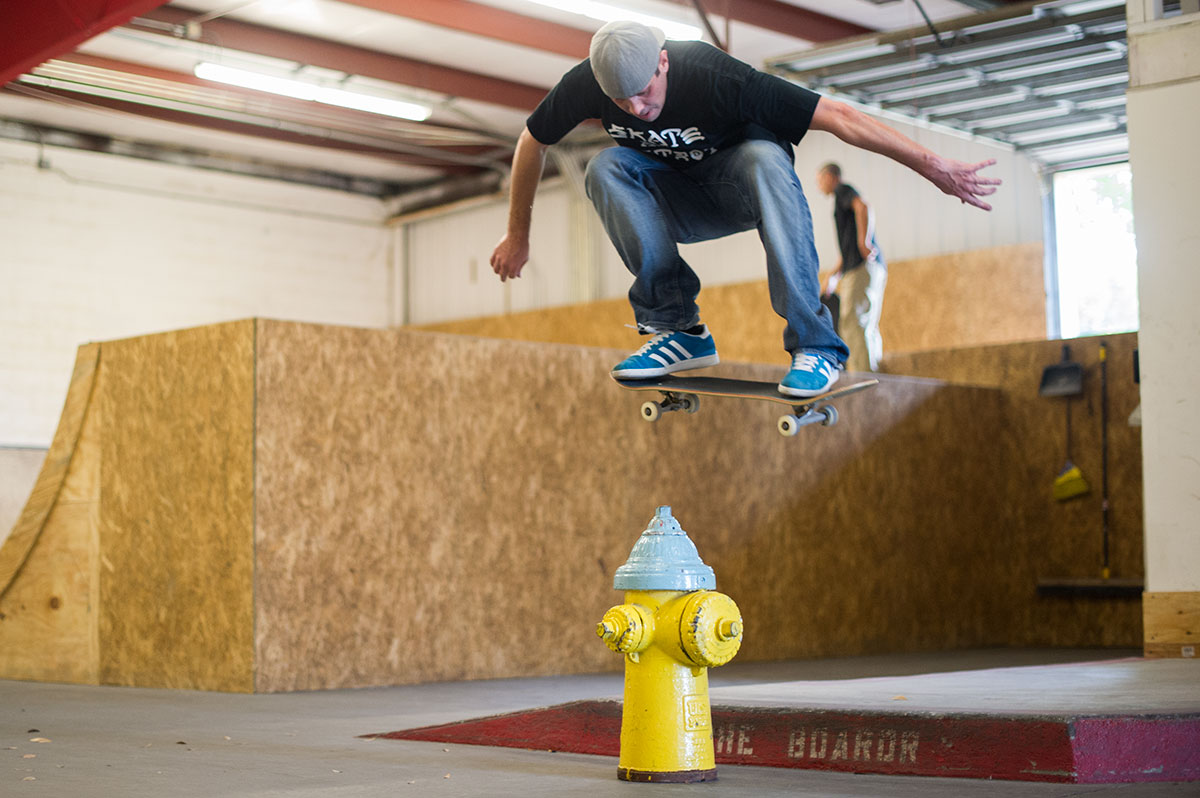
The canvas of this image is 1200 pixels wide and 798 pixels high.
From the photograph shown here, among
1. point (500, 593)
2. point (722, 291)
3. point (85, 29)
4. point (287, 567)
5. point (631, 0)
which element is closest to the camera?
point (287, 567)

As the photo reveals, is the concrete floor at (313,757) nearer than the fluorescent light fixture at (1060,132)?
Yes

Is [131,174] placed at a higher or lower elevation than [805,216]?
higher

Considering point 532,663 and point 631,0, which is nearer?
point 532,663

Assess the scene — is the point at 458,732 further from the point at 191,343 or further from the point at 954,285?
the point at 954,285

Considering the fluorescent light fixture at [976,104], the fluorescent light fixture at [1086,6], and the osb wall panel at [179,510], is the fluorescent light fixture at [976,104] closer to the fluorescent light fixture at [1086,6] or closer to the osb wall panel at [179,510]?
the fluorescent light fixture at [1086,6]

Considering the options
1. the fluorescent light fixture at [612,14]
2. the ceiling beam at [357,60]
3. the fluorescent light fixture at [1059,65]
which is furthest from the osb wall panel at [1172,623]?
the ceiling beam at [357,60]

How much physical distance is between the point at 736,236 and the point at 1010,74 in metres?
4.05

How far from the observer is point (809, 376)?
3.88 meters

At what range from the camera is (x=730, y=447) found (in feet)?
28.4

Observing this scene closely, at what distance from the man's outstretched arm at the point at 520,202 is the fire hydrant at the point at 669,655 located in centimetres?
116

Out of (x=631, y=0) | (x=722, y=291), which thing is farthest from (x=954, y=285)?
(x=631, y=0)

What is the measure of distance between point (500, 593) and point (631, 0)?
7.22 meters

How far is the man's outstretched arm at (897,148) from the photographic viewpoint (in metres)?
3.61

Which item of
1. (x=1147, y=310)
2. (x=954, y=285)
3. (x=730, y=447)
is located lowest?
(x=730, y=447)
